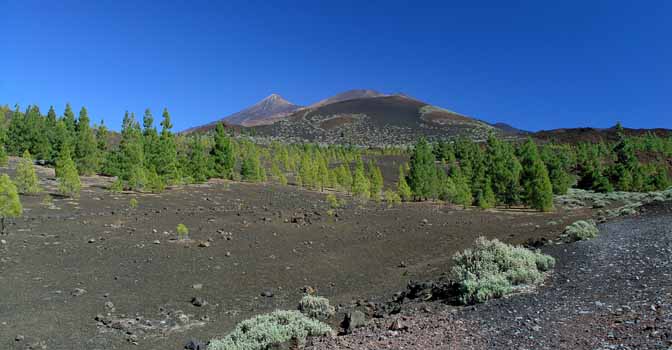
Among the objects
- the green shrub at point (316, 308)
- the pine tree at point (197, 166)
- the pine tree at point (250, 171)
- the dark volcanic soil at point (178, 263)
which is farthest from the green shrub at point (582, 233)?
the pine tree at point (250, 171)

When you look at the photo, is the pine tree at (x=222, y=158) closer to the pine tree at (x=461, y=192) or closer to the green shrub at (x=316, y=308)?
the pine tree at (x=461, y=192)

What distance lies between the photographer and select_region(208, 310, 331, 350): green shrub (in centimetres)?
858

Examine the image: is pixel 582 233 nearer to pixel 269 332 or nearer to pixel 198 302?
pixel 269 332

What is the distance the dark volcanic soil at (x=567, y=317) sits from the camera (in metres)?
6.58

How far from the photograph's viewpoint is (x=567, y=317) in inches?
299

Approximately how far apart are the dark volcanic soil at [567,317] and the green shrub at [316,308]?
2434 mm

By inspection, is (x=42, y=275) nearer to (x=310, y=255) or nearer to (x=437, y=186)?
(x=310, y=255)

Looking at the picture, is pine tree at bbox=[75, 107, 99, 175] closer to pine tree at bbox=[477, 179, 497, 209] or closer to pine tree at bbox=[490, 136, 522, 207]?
pine tree at bbox=[477, 179, 497, 209]

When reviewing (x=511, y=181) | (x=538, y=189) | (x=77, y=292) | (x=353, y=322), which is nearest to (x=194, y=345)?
(x=353, y=322)

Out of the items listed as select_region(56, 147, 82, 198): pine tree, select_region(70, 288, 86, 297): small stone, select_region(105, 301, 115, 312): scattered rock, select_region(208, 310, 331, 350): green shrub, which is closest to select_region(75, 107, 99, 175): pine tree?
select_region(56, 147, 82, 198): pine tree

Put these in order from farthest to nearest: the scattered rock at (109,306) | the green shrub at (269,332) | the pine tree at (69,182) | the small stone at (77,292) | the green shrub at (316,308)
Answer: the pine tree at (69,182)
the small stone at (77,292)
the scattered rock at (109,306)
the green shrub at (316,308)
the green shrub at (269,332)

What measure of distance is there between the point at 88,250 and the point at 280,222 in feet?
42.4

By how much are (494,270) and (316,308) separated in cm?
489

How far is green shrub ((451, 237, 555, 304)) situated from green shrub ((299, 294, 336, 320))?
3.66m
